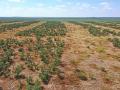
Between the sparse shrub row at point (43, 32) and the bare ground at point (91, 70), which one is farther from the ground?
the bare ground at point (91, 70)

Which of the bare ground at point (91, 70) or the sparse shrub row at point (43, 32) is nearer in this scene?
the bare ground at point (91, 70)

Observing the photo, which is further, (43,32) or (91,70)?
(43,32)

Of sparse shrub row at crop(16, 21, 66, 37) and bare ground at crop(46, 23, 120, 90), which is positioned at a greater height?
bare ground at crop(46, 23, 120, 90)

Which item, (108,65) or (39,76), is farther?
(108,65)

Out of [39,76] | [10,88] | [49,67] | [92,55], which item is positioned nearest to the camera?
[10,88]

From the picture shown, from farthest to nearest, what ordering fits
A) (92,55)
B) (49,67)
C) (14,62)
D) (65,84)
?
(92,55)
(14,62)
(49,67)
(65,84)

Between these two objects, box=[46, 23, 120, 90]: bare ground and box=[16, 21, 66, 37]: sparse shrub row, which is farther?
box=[16, 21, 66, 37]: sparse shrub row

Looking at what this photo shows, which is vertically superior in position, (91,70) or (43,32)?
(91,70)

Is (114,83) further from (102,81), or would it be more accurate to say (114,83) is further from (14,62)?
(14,62)

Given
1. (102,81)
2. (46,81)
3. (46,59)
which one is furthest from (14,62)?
(102,81)

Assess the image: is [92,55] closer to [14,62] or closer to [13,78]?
[14,62]

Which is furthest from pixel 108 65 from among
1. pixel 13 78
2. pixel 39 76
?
pixel 13 78
